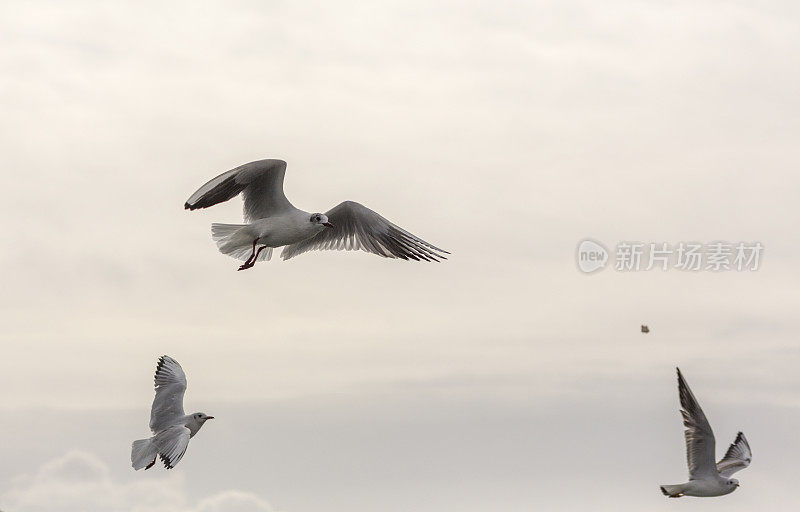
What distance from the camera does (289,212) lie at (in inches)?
928

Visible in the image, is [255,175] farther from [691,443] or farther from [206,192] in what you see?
[691,443]

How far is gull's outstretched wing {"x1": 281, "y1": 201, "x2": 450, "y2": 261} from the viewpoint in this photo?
24734 millimetres

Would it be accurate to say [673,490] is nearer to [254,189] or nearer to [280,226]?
[280,226]

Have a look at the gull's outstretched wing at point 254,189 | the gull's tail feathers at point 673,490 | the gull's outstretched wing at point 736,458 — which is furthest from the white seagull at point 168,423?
the gull's outstretched wing at point 736,458

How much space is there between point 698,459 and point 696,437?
2.14 ft

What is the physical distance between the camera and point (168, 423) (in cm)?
2595

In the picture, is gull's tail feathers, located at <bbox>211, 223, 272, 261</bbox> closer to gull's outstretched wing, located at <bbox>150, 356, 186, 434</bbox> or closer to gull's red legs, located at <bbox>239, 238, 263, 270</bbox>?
gull's red legs, located at <bbox>239, 238, 263, 270</bbox>

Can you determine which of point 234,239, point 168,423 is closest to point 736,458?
point 168,423

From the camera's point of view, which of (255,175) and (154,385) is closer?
(255,175)

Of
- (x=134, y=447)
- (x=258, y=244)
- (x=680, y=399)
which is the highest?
(x=258, y=244)

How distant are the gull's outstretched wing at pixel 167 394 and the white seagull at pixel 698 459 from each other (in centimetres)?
1115

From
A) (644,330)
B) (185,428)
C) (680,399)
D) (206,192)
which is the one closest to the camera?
(206,192)

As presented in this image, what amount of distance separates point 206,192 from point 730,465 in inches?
600

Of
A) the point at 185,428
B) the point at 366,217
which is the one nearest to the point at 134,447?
the point at 185,428
